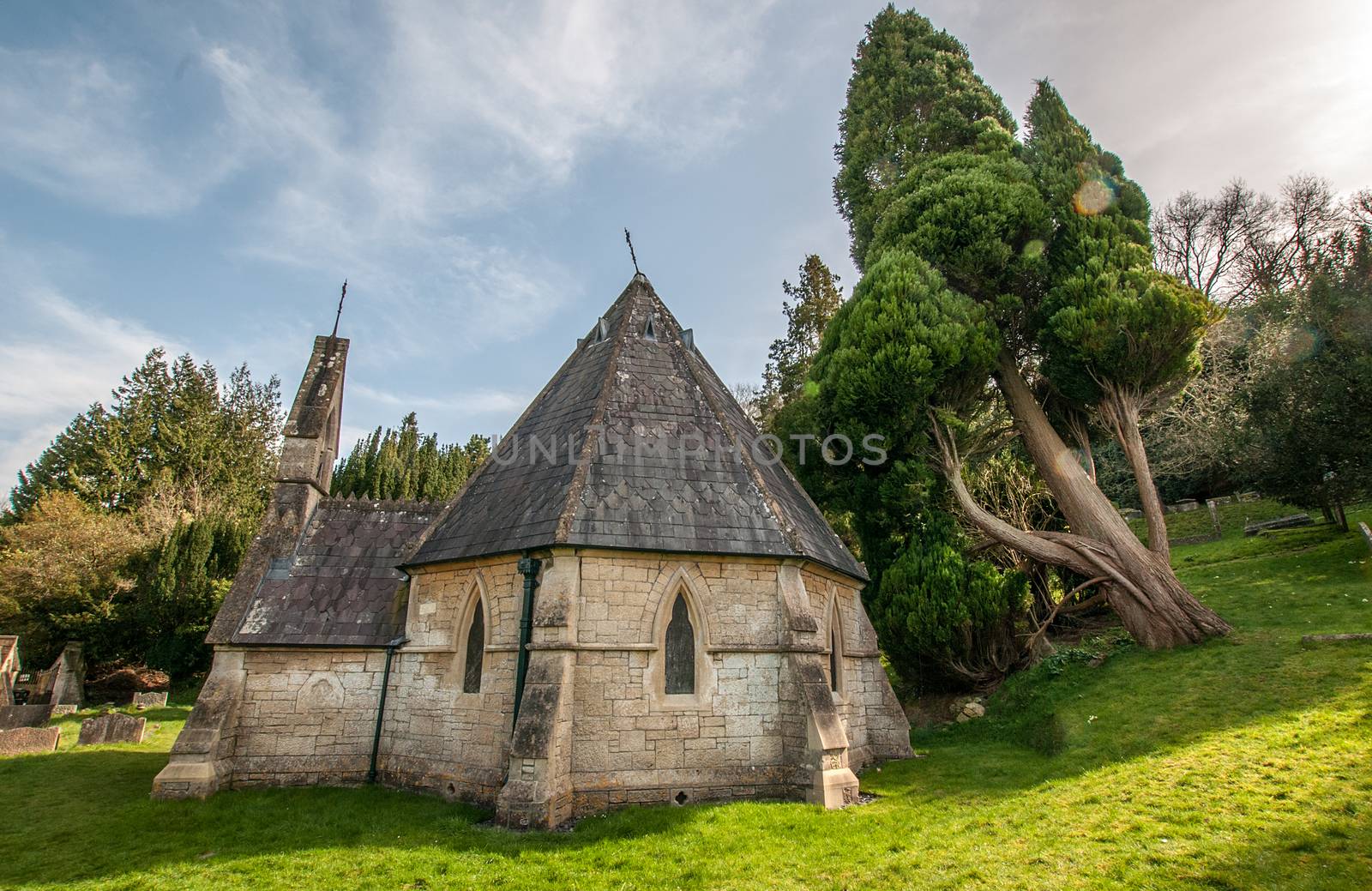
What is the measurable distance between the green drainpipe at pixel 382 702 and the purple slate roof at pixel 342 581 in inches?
9.8

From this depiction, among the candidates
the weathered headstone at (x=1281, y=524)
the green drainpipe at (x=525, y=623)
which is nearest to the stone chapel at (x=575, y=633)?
the green drainpipe at (x=525, y=623)

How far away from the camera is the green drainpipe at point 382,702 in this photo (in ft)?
36.4

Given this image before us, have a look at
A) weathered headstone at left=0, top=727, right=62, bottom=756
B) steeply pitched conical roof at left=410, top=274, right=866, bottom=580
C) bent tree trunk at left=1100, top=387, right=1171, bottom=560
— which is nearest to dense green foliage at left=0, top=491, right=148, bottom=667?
weathered headstone at left=0, top=727, right=62, bottom=756

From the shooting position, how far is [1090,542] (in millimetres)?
15172

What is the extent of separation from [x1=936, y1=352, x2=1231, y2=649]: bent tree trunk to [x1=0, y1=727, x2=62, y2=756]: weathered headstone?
2100 centimetres

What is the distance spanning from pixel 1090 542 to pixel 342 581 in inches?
623

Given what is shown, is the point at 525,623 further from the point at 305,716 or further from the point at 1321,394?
the point at 1321,394

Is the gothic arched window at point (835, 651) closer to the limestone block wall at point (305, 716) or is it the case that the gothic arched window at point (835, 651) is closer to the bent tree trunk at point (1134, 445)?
the limestone block wall at point (305, 716)

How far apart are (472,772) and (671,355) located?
8.05m

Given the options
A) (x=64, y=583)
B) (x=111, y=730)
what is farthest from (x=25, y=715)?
(x=64, y=583)

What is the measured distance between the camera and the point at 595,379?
12.7 meters

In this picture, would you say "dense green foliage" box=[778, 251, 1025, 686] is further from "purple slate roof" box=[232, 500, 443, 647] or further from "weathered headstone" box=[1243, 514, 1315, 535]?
"weathered headstone" box=[1243, 514, 1315, 535]

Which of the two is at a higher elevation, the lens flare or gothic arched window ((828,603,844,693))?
the lens flare

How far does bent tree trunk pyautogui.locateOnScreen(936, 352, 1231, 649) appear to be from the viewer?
13875mm
